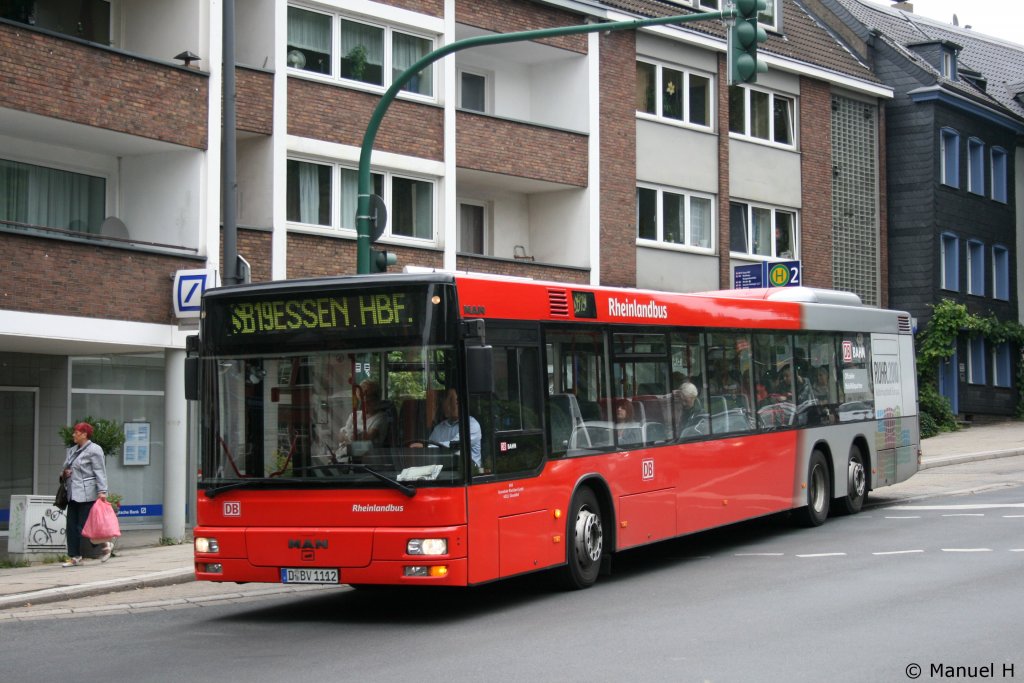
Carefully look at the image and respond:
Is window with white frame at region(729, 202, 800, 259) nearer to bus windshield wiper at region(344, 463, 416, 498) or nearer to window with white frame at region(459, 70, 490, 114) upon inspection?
window with white frame at region(459, 70, 490, 114)

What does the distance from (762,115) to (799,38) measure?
144 inches

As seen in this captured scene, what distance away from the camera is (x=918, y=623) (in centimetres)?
978

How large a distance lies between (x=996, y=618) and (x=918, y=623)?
0.58 metres

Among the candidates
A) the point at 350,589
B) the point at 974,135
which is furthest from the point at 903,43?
the point at 350,589

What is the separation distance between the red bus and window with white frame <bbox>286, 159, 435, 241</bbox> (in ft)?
35.5

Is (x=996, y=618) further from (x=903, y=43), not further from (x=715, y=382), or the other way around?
(x=903, y=43)

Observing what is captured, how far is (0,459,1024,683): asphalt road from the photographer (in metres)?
8.59

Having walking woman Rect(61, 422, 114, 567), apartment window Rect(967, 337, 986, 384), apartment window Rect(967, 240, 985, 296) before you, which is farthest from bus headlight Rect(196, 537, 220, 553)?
apartment window Rect(967, 240, 985, 296)

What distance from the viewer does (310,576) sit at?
10.9m

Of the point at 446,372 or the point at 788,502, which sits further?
the point at 788,502

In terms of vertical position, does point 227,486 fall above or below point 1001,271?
below

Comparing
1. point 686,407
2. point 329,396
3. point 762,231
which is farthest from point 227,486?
point 762,231

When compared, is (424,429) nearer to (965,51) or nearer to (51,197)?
(51,197)

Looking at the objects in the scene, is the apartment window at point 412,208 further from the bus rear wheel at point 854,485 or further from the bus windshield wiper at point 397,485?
the bus windshield wiper at point 397,485
